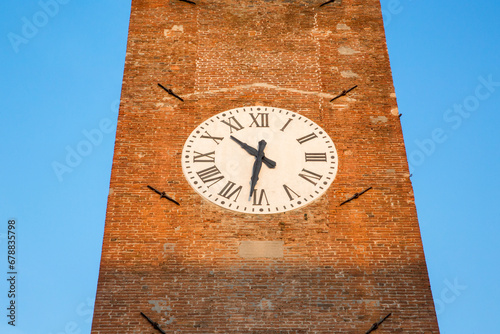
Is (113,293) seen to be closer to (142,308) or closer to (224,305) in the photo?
(142,308)

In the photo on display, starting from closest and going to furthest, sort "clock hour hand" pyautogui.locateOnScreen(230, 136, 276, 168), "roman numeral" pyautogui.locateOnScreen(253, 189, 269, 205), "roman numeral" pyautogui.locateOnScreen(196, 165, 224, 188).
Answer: "roman numeral" pyautogui.locateOnScreen(253, 189, 269, 205) < "roman numeral" pyautogui.locateOnScreen(196, 165, 224, 188) < "clock hour hand" pyautogui.locateOnScreen(230, 136, 276, 168)

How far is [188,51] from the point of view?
576 inches

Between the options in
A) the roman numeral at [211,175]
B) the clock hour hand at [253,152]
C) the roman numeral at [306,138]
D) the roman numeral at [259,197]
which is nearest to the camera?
the roman numeral at [259,197]

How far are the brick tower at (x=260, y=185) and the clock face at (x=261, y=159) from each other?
3cm

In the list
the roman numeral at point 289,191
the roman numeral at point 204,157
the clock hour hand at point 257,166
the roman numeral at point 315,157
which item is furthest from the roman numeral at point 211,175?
the roman numeral at point 315,157

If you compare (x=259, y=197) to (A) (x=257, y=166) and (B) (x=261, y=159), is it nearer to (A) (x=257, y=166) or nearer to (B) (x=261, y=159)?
(A) (x=257, y=166)

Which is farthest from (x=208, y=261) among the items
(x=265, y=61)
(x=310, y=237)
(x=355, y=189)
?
(x=265, y=61)

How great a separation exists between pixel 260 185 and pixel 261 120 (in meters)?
1.43

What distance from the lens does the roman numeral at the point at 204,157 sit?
13047 millimetres

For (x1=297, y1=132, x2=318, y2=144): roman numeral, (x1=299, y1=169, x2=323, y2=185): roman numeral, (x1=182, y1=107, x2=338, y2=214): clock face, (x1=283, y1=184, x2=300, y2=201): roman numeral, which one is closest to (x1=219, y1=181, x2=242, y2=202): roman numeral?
(x1=182, y1=107, x2=338, y2=214): clock face

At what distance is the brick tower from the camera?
1140cm

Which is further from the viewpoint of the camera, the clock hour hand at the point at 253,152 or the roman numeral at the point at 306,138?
the roman numeral at the point at 306,138

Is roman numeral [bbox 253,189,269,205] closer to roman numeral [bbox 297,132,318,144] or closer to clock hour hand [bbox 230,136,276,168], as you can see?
clock hour hand [bbox 230,136,276,168]

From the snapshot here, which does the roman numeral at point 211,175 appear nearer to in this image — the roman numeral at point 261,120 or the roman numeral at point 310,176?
the roman numeral at point 261,120
